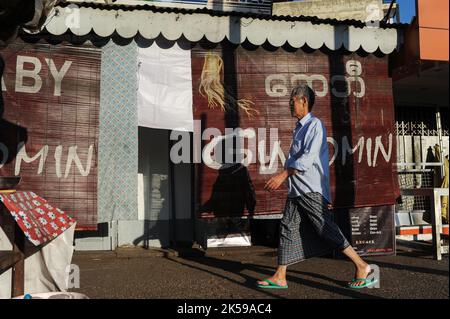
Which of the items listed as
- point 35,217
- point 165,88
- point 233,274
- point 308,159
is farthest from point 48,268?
point 165,88

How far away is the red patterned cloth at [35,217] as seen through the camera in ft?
11.5

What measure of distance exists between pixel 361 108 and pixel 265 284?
3003 mm

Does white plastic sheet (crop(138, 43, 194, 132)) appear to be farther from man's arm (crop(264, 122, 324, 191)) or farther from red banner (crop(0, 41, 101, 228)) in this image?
man's arm (crop(264, 122, 324, 191))

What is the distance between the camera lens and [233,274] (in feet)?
16.9

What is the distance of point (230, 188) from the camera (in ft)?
18.8

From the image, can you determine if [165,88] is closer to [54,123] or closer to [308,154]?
[54,123]

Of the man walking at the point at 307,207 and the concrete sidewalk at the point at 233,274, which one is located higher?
the man walking at the point at 307,207

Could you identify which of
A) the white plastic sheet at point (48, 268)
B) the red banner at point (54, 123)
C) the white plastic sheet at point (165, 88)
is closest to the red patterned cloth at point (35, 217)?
the white plastic sheet at point (48, 268)

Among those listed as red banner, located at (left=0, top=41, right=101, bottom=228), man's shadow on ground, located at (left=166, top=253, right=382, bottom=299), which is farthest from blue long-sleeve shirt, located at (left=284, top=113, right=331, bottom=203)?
red banner, located at (left=0, top=41, right=101, bottom=228)

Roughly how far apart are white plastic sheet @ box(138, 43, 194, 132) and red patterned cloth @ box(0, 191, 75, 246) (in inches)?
74.8

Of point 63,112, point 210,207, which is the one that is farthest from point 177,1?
point 210,207

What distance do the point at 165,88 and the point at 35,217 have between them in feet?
8.16

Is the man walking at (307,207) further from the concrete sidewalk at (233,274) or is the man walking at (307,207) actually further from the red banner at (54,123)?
the red banner at (54,123)

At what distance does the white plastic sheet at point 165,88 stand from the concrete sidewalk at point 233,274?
1795 mm
